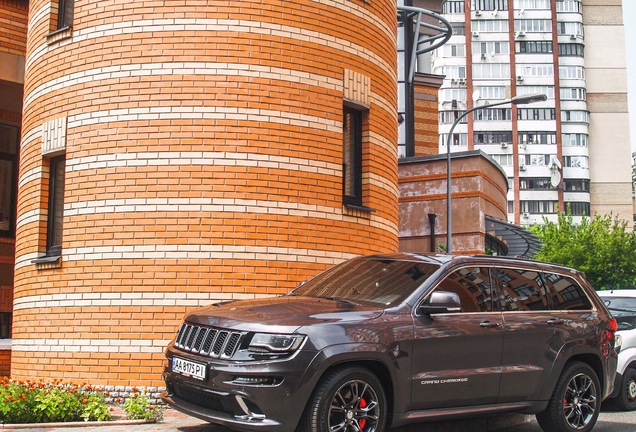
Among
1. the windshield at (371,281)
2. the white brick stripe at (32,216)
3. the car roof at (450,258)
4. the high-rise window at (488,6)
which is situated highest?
the high-rise window at (488,6)

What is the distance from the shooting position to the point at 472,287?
7762 millimetres

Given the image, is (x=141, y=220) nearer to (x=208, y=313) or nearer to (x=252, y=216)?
(x=252, y=216)

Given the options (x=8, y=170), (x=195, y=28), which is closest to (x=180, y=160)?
(x=195, y=28)

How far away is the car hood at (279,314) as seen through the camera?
639 centimetres

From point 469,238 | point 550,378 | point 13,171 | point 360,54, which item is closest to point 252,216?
point 360,54

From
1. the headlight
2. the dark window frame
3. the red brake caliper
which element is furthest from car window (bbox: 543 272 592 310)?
the dark window frame

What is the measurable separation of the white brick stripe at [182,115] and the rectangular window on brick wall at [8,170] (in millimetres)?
4707

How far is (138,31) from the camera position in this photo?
1079cm

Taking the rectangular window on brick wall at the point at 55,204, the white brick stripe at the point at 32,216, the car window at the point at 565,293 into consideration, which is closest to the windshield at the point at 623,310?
the car window at the point at 565,293

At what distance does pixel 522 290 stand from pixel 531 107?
8209 cm

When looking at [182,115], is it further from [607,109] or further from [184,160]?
[607,109]

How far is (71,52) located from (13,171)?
15.9 feet

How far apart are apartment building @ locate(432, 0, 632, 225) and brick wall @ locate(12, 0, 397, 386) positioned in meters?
75.8

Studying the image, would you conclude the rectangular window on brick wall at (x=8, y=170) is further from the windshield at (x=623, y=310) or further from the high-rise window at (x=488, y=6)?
the high-rise window at (x=488, y=6)
